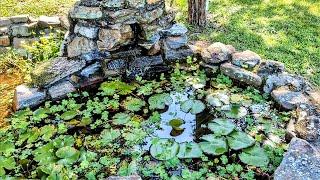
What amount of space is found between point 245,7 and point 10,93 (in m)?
3.23

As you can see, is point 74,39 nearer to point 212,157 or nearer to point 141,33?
point 141,33

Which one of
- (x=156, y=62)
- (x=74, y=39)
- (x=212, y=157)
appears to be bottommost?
(x=212, y=157)

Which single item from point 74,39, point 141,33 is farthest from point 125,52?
point 74,39

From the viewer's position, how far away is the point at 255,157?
3.17 meters

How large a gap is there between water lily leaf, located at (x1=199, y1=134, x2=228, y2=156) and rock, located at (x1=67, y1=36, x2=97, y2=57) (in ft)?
5.17

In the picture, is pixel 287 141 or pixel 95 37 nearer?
pixel 287 141

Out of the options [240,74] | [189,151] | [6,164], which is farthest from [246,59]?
[6,164]

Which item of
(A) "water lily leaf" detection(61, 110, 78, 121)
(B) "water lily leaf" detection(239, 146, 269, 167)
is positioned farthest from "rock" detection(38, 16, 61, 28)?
(B) "water lily leaf" detection(239, 146, 269, 167)

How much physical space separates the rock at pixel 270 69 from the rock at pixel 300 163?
1155mm

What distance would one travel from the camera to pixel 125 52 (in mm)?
4324

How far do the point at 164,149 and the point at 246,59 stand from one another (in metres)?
1.45

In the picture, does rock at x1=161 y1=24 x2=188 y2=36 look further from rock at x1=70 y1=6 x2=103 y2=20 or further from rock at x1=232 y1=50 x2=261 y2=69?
rock at x1=70 y1=6 x2=103 y2=20

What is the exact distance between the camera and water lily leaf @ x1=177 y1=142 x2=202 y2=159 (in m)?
3.23

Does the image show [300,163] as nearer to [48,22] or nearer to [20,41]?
[48,22]
